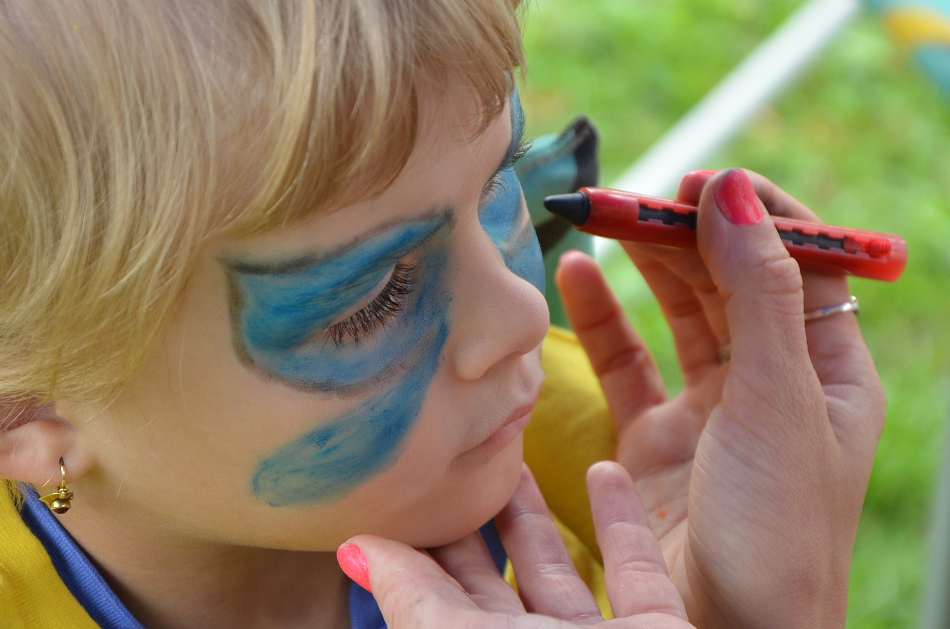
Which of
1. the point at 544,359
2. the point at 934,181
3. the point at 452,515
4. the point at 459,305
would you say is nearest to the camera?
the point at 459,305

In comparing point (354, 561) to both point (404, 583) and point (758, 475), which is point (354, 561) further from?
point (758, 475)

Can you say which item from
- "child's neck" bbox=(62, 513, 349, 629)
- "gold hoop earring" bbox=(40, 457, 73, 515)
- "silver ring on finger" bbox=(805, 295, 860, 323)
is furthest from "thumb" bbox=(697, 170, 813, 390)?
"gold hoop earring" bbox=(40, 457, 73, 515)

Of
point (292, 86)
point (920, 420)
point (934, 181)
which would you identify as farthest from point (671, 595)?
point (934, 181)

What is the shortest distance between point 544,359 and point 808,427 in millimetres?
392

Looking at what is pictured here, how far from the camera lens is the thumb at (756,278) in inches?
34.3

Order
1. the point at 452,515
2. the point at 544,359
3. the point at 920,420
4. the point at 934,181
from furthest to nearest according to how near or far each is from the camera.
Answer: the point at 934,181 → the point at 920,420 → the point at 544,359 → the point at 452,515

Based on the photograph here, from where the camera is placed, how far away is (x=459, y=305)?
72 cm

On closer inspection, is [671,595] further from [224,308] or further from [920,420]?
[920,420]

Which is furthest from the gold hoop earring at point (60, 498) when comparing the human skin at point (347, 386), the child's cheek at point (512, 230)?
the child's cheek at point (512, 230)

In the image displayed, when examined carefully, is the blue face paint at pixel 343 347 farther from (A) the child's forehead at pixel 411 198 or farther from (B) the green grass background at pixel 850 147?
(B) the green grass background at pixel 850 147

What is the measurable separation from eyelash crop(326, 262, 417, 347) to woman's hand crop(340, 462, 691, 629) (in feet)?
0.63

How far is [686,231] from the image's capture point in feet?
3.04

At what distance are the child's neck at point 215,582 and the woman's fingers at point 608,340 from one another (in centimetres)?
41

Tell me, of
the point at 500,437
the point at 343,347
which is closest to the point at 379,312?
the point at 343,347
